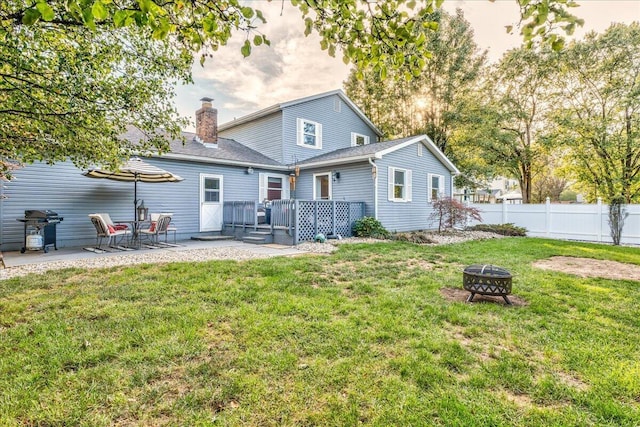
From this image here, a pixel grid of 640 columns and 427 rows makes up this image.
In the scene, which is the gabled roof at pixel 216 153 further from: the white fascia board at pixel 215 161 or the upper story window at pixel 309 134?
the upper story window at pixel 309 134

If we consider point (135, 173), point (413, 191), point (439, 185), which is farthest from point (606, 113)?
point (135, 173)

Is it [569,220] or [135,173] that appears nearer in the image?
[135,173]

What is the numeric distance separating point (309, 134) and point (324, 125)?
44.1 inches

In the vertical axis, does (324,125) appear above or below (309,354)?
above

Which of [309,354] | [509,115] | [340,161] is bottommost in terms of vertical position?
[309,354]

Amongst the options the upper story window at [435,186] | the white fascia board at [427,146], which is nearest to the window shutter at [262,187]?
the white fascia board at [427,146]

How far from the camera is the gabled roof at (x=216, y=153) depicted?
1084 centimetres

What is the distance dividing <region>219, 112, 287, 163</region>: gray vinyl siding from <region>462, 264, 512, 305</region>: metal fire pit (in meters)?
10.8

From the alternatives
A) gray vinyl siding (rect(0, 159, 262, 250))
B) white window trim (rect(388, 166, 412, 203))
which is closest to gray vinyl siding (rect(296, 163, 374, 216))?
white window trim (rect(388, 166, 412, 203))

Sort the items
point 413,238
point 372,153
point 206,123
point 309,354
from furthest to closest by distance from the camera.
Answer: point 206,123 → point 372,153 → point 413,238 → point 309,354

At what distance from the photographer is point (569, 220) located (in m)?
12.6

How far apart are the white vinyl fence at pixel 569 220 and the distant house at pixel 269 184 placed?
10.1 feet

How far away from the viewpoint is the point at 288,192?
1417 cm

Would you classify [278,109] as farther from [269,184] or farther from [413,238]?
[413,238]
